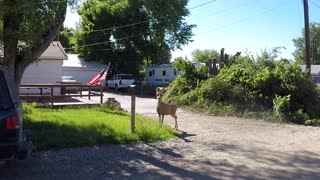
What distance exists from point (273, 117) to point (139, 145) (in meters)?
8.00

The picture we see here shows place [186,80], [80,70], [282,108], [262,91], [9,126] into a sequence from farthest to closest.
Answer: [80,70] < [186,80] < [262,91] < [282,108] < [9,126]

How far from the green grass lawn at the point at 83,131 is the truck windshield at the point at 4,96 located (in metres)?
3.22

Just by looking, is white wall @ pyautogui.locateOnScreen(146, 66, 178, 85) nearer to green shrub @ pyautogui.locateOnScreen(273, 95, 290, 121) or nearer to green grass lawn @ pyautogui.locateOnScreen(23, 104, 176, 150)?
green shrub @ pyautogui.locateOnScreen(273, 95, 290, 121)

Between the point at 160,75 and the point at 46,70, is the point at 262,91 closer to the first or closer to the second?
the point at 46,70

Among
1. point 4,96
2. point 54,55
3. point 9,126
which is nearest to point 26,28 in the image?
point 4,96

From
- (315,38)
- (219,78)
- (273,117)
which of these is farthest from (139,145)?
(315,38)

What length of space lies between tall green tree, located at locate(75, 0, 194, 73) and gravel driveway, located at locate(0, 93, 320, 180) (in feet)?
122

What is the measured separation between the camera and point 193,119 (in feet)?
53.3

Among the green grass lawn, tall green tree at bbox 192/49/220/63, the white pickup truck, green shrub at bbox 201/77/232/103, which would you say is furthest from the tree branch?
tall green tree at bbox 192/49/220/63

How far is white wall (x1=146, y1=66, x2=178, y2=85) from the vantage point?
49844 mm

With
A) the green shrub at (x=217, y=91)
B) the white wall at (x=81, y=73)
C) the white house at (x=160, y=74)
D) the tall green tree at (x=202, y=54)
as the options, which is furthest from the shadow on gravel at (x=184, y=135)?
the tall green tree at (x=202, y=54)

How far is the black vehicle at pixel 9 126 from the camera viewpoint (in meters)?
6.04

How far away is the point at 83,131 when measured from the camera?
432 inches

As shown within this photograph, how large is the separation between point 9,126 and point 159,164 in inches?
128
